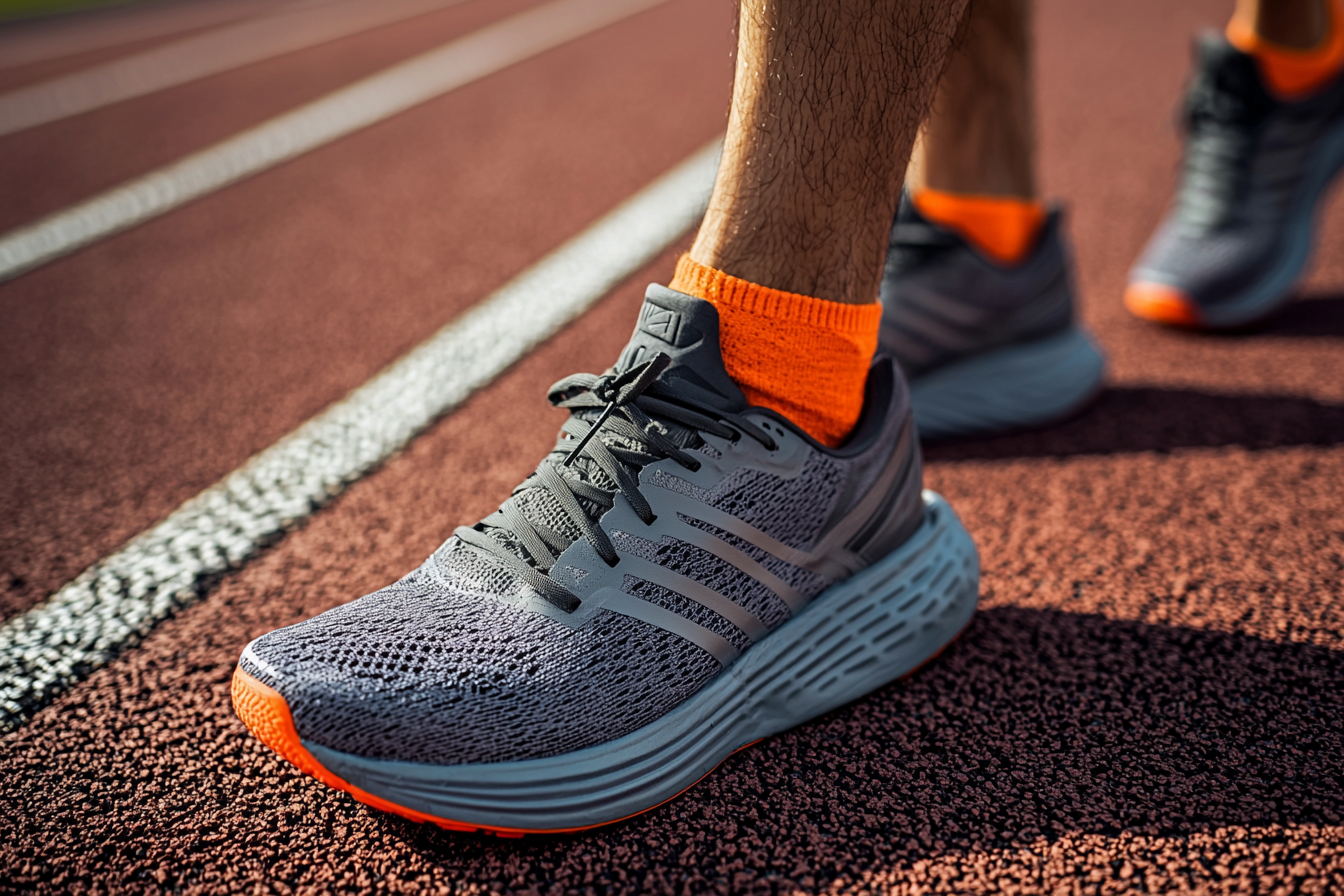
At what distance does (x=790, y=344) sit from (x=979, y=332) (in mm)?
735

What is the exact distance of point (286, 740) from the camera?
795 millimetres

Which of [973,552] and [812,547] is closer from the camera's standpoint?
[812,547]

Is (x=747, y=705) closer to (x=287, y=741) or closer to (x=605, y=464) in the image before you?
(x=605, y=464)

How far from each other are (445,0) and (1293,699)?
6.97 meters

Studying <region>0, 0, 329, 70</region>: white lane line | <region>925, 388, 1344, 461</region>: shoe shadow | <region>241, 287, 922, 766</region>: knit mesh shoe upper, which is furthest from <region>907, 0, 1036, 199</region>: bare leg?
<region>0, 0, 329, 70</region>: white lane line

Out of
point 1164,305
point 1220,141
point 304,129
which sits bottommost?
point 1164,305

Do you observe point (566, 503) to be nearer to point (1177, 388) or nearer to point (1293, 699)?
point (1293, 699)

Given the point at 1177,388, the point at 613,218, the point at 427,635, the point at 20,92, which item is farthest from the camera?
the point at 20,92

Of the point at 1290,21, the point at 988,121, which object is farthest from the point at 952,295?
the point at 1290,21

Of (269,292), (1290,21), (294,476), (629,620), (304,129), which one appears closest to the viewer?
(629,620)

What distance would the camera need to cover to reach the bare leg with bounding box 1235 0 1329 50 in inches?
69.9

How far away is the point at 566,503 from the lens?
3.05 feet

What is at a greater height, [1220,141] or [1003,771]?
[1220,141]

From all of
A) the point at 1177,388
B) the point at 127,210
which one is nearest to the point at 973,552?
the point at 1177,388
